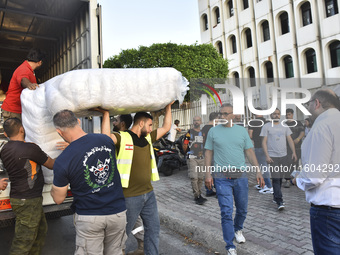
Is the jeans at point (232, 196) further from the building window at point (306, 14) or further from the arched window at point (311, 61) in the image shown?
the building window at point (306, 14)

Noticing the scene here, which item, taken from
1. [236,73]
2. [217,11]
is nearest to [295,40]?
[236,73]

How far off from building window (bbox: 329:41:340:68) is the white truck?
706 inches

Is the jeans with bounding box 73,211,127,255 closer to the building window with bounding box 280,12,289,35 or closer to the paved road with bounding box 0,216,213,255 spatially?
the paved road with bounding box 0,216,213,255

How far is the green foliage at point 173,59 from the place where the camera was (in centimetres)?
1780

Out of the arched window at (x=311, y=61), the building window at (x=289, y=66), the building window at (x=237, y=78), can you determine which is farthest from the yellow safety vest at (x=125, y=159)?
the building window at (x=237, y=78)

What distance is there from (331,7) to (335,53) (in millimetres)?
2988

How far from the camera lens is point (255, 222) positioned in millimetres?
4488

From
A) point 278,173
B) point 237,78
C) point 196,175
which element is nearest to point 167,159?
point 196,175

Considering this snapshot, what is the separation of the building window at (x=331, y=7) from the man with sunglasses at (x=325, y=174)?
20.6 meters

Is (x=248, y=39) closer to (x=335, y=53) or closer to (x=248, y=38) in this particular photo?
(x=248, y=38)

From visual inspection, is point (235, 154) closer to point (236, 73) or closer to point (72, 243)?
point (72, 243)

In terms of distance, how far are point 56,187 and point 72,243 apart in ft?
7.69

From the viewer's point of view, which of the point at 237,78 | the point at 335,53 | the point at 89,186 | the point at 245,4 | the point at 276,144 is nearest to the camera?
the point at 89,186

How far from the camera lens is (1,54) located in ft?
29.0
